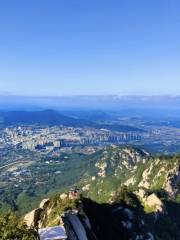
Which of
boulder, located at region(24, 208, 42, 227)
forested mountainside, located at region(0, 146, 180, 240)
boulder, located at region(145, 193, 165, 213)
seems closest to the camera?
forested mountainside, located at region(0, 146, 180, 240)

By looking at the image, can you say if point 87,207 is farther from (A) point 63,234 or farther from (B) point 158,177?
(B) point 158,177

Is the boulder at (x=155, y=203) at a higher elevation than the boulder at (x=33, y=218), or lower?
lower

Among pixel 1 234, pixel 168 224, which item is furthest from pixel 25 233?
pixel 168 224

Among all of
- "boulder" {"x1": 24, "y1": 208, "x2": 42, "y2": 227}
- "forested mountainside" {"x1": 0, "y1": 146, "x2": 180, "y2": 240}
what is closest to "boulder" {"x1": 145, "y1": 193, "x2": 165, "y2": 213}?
"forested mountainside" {"x1": 0, "y1": 146, "x2": 180, "y2": 240}

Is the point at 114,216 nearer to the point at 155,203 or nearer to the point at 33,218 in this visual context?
the point at 33,218

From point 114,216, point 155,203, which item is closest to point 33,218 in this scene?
point 114,216

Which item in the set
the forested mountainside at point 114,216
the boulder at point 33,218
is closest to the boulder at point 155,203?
the forested mountainside at point 114,216

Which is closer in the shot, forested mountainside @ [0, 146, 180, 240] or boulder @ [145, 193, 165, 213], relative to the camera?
forested mountainside @ [0, 146, 180, 240]

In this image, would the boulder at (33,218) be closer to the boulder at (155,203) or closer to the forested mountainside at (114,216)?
the forested mountainside at (114,216)

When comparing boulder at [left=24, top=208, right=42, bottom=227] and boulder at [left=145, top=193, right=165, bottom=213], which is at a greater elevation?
boulder at [left=24, top=208, right=42, bottom=227]

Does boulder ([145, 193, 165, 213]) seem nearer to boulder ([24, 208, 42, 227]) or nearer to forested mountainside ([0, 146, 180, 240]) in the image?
forested mountainside ([0, 146, 180, 240])

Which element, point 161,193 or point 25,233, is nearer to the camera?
point 25,233
